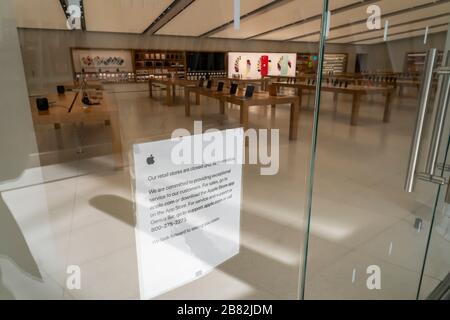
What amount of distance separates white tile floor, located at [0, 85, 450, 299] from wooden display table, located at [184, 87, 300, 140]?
7 centimetres

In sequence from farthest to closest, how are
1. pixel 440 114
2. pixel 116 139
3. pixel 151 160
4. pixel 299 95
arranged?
pixel 299 95
pixel 116 139
pixel 151 160
pixel 440 114

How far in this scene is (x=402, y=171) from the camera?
3.52 metres

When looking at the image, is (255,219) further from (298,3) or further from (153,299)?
(298,3)

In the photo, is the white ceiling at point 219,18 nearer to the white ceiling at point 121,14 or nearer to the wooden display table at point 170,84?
the white ceiling at point 121,14

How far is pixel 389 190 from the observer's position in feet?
9.49

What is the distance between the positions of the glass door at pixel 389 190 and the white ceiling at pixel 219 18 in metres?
0.03

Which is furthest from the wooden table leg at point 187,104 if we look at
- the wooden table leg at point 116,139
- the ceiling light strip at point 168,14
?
the wooden table leg at point 116,139

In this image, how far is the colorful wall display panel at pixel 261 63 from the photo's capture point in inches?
64.4

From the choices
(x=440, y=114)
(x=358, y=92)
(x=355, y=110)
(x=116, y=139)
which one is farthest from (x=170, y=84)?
(x=355, y=110)

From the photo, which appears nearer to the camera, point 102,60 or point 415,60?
point 102,60

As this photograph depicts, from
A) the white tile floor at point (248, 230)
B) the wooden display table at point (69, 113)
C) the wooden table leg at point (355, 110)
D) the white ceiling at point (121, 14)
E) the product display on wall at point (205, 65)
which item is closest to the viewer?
the white ceiling at point (121, 14)

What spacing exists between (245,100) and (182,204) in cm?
156

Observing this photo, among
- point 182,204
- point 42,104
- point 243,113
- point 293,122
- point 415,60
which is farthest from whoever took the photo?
point 293,122

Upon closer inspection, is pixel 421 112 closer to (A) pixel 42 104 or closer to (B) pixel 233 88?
(B) pixel 233 88
